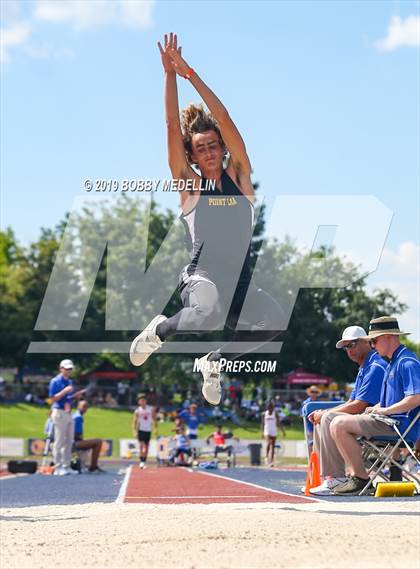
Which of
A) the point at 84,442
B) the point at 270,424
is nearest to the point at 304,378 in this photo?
the point at 270,424

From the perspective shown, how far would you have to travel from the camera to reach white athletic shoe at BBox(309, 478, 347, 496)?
8.89m

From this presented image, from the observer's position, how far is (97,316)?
58.6 m

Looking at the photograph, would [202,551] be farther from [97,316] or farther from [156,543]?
[97,316]

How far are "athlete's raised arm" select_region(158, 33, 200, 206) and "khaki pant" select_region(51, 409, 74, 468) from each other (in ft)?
40.3

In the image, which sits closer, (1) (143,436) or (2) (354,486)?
(2) (354,486)

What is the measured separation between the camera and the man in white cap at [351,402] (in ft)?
28.9

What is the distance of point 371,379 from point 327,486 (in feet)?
3.50

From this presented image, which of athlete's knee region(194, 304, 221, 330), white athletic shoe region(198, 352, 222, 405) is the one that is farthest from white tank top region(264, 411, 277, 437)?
athlete's knee region(194, 304, 221, 330)

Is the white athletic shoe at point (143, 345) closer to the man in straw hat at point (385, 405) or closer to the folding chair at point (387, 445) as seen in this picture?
the man in straw hat at point (385, 405)

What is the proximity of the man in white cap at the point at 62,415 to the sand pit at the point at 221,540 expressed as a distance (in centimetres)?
973

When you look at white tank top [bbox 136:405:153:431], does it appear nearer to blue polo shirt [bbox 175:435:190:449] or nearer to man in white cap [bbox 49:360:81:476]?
blue polo shirt [bbox 175:435:190:449]

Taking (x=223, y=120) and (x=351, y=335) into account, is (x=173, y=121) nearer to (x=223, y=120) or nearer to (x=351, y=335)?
(x=223, y=120)

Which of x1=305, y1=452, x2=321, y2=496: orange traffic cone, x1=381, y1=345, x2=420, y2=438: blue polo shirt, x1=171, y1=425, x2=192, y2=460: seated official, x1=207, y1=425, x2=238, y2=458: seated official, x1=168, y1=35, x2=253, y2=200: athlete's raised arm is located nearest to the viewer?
x1=168, y1=35, x2=253, y2=200: athlete's raised arm

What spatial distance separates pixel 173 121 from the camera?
7.18 meters
